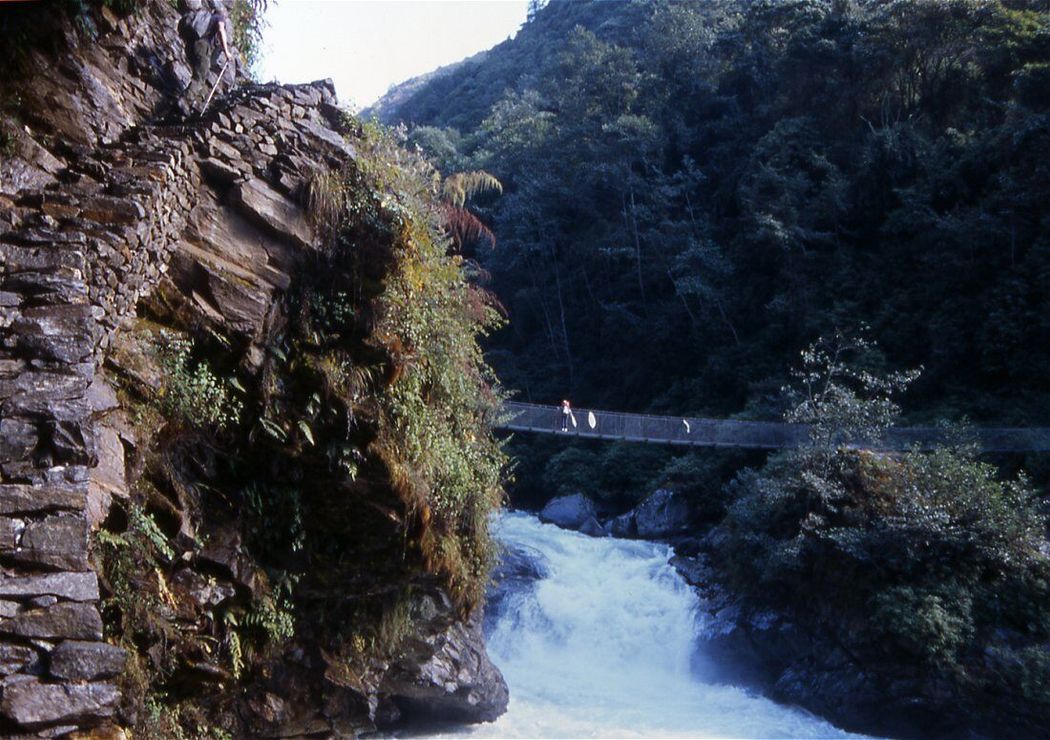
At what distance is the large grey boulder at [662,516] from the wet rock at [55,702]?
42.7 feet

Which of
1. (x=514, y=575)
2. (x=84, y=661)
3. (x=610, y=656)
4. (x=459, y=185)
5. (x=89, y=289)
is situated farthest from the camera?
(x=514, y=575)

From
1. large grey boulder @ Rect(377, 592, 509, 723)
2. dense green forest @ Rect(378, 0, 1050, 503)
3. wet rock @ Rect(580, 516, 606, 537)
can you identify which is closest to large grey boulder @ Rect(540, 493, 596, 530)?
wet rock @ Rect(580, 516, 606, 537)

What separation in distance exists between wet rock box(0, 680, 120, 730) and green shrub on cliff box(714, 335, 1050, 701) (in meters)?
9.11

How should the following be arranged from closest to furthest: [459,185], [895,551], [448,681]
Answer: [459,185] < [448,681] < [895,551]

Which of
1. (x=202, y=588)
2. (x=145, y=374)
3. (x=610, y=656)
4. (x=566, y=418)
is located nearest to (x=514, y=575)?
(x=610, y=656)

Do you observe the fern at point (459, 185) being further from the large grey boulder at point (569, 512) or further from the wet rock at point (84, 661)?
the large grey boulder at point (569, 512)

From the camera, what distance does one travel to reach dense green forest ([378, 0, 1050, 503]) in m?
15.6

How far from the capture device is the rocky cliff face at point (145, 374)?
291 cm

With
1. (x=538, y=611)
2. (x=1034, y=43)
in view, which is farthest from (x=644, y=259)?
(x=538, y=611)

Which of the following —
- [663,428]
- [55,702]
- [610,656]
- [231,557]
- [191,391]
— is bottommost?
[610,656]

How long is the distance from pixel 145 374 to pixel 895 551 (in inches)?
362

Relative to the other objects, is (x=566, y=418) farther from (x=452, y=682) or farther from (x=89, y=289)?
(x=89, y=289)

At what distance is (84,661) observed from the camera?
2.82 metres

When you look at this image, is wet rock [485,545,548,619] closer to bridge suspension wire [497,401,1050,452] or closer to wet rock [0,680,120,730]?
bridge suspension wire [497,401,1050,452]
